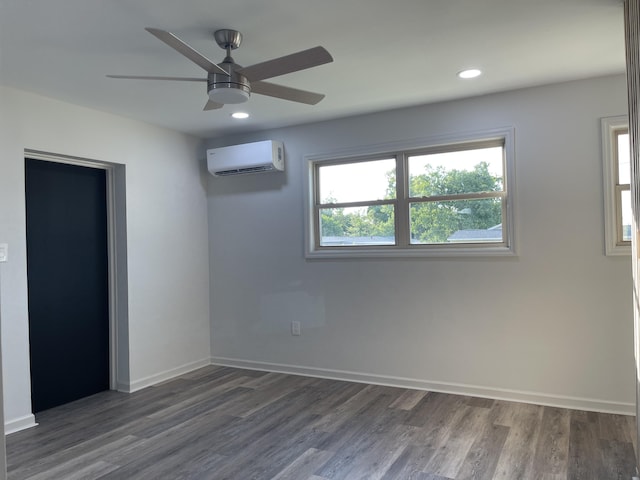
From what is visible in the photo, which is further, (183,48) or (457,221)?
(457,221)

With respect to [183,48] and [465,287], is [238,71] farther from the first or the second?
[465,287]

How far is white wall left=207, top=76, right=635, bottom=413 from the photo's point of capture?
130 inches

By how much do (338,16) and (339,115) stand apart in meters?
1.79

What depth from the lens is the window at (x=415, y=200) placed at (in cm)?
371

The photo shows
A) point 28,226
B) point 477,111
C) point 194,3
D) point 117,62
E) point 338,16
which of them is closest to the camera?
point 194,3

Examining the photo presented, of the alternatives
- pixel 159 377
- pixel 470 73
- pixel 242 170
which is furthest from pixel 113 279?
pixel 470 73

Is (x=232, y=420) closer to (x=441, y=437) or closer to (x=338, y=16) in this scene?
(x=441, y=437)

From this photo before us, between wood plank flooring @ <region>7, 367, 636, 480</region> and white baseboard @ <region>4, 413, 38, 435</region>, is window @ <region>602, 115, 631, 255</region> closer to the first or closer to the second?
wood plank flooring @ <region>7, 367, 636, 480</region>

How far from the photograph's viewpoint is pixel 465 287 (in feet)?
12.2

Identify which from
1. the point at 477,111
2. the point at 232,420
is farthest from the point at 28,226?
the point at 477,111

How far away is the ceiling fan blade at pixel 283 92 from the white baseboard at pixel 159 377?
9.36ft

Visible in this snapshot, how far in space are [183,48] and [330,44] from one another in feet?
3.19

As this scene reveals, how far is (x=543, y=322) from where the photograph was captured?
345cm

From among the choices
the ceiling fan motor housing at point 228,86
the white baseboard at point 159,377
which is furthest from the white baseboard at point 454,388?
the ceiling fan motor housing at point 228,86
